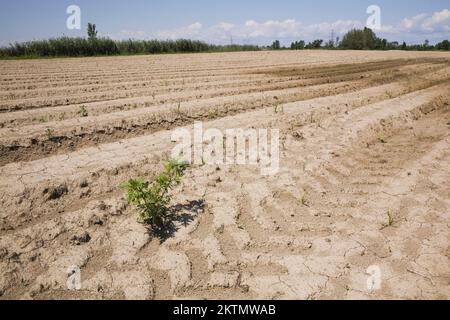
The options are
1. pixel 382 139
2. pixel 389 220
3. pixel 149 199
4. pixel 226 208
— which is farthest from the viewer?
pixel 382 139

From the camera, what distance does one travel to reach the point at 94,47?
2386cm

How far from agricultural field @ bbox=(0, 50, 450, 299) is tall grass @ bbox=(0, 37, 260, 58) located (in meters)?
17.0

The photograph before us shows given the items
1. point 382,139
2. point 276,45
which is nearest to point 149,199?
point 382,139

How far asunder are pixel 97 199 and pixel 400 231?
3.22 m

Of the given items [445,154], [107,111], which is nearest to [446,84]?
[445,154]

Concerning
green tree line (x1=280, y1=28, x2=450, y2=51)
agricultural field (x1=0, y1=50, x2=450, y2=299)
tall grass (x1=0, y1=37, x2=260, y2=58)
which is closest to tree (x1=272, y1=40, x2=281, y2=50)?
green tree line (x1=280, y1=28, x2=450, y2=51)

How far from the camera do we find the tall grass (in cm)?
2104

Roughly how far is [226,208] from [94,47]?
23888mm

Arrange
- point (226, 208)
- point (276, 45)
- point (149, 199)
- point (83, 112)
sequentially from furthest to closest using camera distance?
point (276, 45) → point (83, 112) → point (226, 208) → point (149, 199)

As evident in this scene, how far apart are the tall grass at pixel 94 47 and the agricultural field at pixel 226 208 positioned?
668 inches

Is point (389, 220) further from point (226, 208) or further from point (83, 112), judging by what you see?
point (83, 112)

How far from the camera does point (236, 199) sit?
3.85 meters

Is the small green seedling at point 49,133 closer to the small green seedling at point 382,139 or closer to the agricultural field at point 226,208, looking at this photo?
the agricultural field at point 226,208
